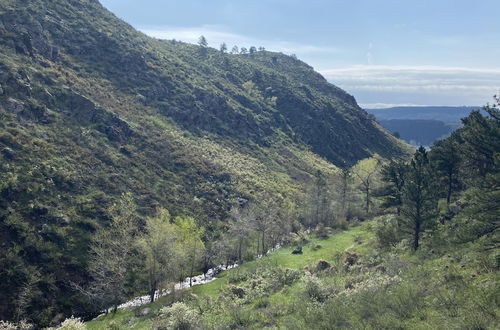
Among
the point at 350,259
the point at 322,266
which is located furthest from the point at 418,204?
the point at 322,266

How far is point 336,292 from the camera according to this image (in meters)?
33.3

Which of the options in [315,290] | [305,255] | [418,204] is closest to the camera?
[315,290]

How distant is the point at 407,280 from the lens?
30.1m

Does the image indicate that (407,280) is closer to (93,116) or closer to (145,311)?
(145,311)

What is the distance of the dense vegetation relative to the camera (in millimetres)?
23188

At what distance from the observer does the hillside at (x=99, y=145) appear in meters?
50.1

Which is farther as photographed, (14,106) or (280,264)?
(14,106)

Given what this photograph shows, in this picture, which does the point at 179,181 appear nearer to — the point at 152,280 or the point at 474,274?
the point at 152,280

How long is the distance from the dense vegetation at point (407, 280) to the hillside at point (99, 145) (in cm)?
1310

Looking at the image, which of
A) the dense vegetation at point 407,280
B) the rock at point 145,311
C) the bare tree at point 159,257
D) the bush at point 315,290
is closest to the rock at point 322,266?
the dense vegetation at point 407,280

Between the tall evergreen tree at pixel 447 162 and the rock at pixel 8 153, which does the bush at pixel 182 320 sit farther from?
the rock at pixel 8 153

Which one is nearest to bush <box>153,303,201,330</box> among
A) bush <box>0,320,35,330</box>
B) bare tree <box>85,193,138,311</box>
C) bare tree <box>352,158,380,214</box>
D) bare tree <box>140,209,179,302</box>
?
bare tree <box>140,209,179,302</box>

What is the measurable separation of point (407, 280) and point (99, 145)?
70.5m

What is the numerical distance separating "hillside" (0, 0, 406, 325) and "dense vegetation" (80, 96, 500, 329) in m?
13.1
